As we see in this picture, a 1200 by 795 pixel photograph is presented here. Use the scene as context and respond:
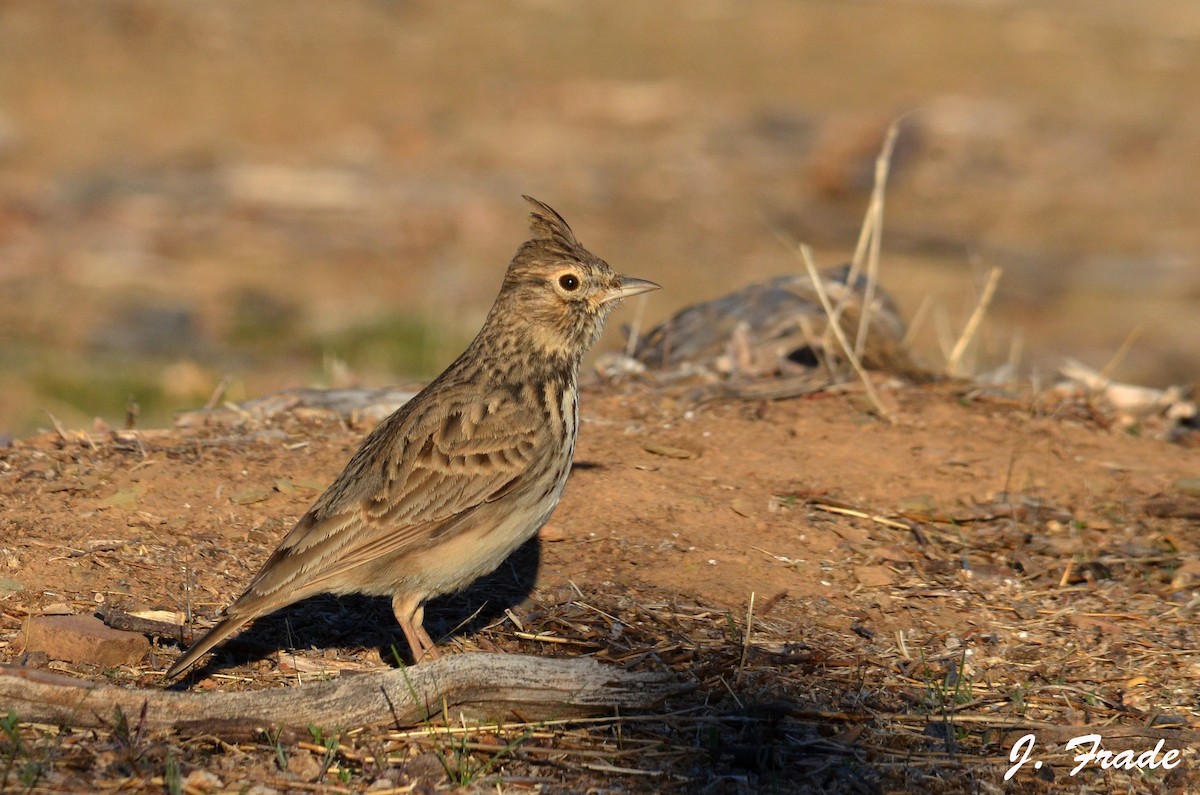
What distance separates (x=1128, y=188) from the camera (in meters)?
20.9

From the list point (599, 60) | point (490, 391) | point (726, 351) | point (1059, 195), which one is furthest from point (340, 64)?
point (490, 391)

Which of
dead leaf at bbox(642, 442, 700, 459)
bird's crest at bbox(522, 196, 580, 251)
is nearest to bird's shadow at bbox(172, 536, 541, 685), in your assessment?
dead leaf at bbox(642, 442, 700, 459)

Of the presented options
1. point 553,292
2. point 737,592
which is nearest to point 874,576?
point 737,592

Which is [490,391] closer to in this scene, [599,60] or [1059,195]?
[1059,195]

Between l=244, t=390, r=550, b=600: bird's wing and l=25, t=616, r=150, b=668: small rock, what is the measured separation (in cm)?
57

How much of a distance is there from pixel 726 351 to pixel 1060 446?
1.99 m

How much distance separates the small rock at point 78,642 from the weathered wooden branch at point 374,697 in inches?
17.9

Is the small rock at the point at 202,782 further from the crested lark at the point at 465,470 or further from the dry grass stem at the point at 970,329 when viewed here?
the dry grass stem at the point at 970,329

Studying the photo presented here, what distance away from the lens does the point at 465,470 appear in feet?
17.9

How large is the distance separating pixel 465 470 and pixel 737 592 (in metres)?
1.20

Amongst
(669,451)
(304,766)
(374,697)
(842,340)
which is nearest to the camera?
(304,766)

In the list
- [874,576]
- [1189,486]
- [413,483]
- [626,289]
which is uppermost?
[626,289]

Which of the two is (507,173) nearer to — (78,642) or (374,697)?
(78,642)

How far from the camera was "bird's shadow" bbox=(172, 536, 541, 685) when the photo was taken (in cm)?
544
